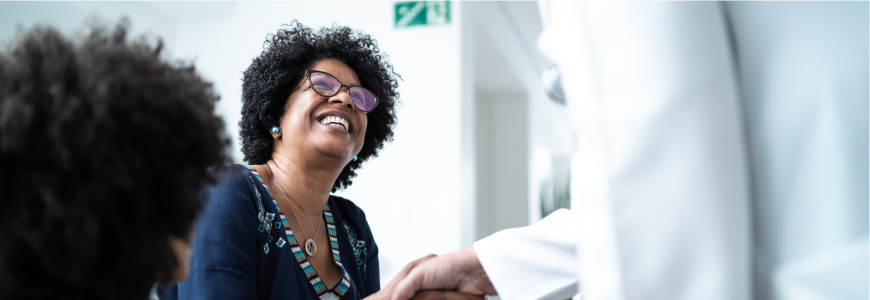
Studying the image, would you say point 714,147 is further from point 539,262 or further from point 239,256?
point 239,256

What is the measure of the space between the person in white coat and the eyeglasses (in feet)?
3.24

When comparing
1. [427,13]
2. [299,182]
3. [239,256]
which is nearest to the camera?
[239,256]

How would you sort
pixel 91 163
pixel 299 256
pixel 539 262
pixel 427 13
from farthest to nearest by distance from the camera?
1. pixel 427 13
2. pixel 299 256
3. pixel 539 262
4. pixel 91 163

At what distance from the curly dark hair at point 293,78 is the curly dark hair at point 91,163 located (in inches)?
42.2

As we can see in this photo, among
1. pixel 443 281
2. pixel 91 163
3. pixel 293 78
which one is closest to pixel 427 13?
pixel 293 78

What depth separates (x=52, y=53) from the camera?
0.56 meters

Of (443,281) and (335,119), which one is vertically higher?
(335,119)

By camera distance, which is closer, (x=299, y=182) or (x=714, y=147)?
(x=714, y=147)

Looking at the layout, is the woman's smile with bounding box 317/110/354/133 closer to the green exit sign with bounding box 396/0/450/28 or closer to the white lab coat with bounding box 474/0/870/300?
the white lab coat with bounding box 474/0/870/300

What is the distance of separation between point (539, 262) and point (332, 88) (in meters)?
0.91

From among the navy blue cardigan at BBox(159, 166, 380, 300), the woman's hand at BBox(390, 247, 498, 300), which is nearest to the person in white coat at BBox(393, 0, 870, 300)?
the woman's hand at BBox(390, 247, 498, 300)

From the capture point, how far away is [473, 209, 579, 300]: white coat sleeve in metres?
0.88

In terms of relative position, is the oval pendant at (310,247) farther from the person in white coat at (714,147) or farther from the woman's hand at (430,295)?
the person in white coat at (714,147)

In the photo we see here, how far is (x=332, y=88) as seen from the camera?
161 cm
